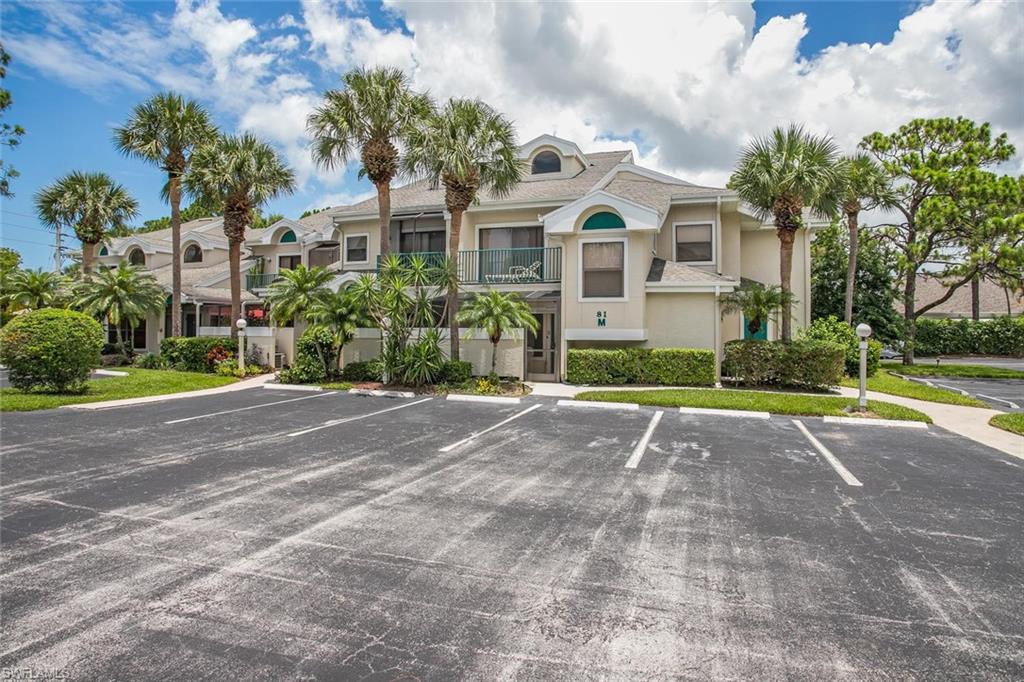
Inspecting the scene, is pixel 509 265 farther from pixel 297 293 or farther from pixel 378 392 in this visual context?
pixel 297 293

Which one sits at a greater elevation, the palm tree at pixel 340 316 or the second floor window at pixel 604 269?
the second floor window at pixel 604 269

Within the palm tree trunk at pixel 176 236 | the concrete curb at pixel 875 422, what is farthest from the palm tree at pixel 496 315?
the palm tree trunk at pixel 176 236

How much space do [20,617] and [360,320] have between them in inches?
589

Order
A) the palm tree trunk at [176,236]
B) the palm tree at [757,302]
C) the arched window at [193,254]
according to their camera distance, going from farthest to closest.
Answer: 1. the arched window at [193,254]
2. the palm tree trunk at [176,236]
3. the palm tree at [757,302]

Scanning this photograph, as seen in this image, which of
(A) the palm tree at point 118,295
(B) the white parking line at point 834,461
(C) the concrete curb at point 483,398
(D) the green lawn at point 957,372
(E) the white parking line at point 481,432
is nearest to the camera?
(B) the white parking line at point 834,461

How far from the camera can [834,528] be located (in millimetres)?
5766

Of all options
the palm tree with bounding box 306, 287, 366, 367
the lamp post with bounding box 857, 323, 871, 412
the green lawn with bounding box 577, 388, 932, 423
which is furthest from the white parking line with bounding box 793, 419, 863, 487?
the palm tree with bounding box 306, 287, 366, 367

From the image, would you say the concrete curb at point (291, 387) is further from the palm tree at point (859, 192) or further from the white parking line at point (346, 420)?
the palm tree at point (859, 192)

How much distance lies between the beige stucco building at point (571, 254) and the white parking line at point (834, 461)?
790cm

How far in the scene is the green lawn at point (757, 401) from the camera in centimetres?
1299

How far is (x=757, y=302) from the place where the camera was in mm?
17281

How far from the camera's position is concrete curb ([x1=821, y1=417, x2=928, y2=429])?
39.1 ft

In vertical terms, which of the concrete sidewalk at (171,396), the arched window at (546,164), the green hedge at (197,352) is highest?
the arched window at (546,164)

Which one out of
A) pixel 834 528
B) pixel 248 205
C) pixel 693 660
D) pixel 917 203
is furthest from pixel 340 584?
pixel 917 203
